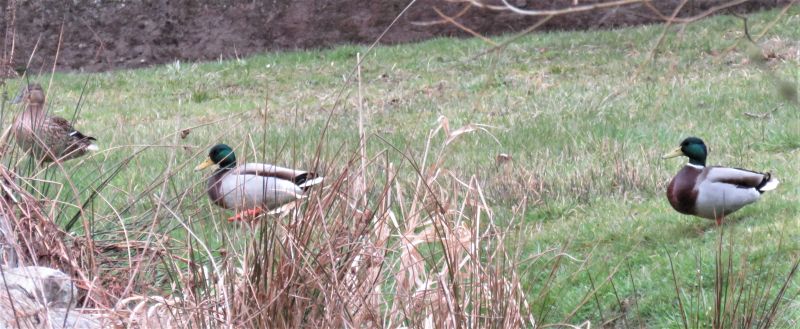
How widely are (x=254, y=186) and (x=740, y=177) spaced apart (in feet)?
7.75

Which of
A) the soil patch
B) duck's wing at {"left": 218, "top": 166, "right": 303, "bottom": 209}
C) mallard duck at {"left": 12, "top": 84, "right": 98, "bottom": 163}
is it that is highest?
mallard duck at {"left": 12, "top": 84, "right": 98, "bottom": 163}

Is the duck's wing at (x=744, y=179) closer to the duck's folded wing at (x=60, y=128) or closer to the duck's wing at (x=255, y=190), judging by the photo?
the duck's wing at (x=255, y=190)

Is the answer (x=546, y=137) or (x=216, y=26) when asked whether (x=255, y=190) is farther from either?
(x=216, y=26)

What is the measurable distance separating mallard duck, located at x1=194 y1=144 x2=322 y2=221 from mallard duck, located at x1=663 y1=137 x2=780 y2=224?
1.82 m

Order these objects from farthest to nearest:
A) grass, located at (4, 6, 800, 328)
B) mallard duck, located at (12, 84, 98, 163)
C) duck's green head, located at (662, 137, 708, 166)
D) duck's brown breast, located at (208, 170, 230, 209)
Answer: duck's green head, located at (662, 137, 708, 166) → grass, located at (4, 6, 800, 328) → mallard duck, located at (12, 84, 98, 163) → duck's brown breast, located at (208, 170, 230, 209)

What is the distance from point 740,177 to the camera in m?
5.59

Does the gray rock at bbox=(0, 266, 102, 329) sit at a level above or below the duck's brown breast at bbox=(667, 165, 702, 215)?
above

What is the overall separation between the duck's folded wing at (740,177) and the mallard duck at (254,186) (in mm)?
2106

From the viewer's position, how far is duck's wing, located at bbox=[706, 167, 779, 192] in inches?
219

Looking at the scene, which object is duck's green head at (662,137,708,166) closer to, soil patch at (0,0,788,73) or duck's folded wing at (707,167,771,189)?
duck's folded wing at (707,167,771,189)

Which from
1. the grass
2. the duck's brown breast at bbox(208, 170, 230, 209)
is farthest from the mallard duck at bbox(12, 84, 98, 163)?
the duck's brown breast at bbox(208, 170, 230, 209)

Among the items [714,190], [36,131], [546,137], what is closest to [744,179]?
[714,190]

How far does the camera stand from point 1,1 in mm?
14984

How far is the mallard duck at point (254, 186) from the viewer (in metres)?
3.79
